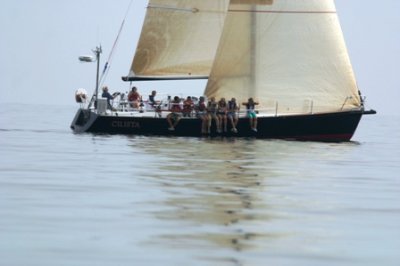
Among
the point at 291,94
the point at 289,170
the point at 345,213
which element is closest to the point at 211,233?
the point at 345,213

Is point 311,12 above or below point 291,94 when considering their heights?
above

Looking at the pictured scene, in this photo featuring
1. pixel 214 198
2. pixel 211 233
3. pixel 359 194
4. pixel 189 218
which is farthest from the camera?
pixel 359 194

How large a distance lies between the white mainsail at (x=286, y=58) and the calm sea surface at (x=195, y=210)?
46.2 feet

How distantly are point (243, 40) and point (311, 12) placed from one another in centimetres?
286

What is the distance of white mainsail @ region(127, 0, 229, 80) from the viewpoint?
174 feet

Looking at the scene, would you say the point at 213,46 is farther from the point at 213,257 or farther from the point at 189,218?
the point at 213,257

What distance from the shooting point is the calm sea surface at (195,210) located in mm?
15430

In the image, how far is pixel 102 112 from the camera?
5116cm

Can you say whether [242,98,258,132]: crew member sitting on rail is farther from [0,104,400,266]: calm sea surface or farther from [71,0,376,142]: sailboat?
[0,104,400,266]: calm sea surface

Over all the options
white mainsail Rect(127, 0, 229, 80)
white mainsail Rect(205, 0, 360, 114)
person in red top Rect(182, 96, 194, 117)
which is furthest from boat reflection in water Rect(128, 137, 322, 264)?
white mainsail Rect(127, 0, 229, 80)

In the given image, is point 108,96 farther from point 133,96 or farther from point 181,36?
point 181,36

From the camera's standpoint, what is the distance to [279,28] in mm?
50312

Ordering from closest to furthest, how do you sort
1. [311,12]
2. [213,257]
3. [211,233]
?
[213,257]
[211,233]
[311,12]

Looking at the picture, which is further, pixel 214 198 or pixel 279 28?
pixel 279 28
